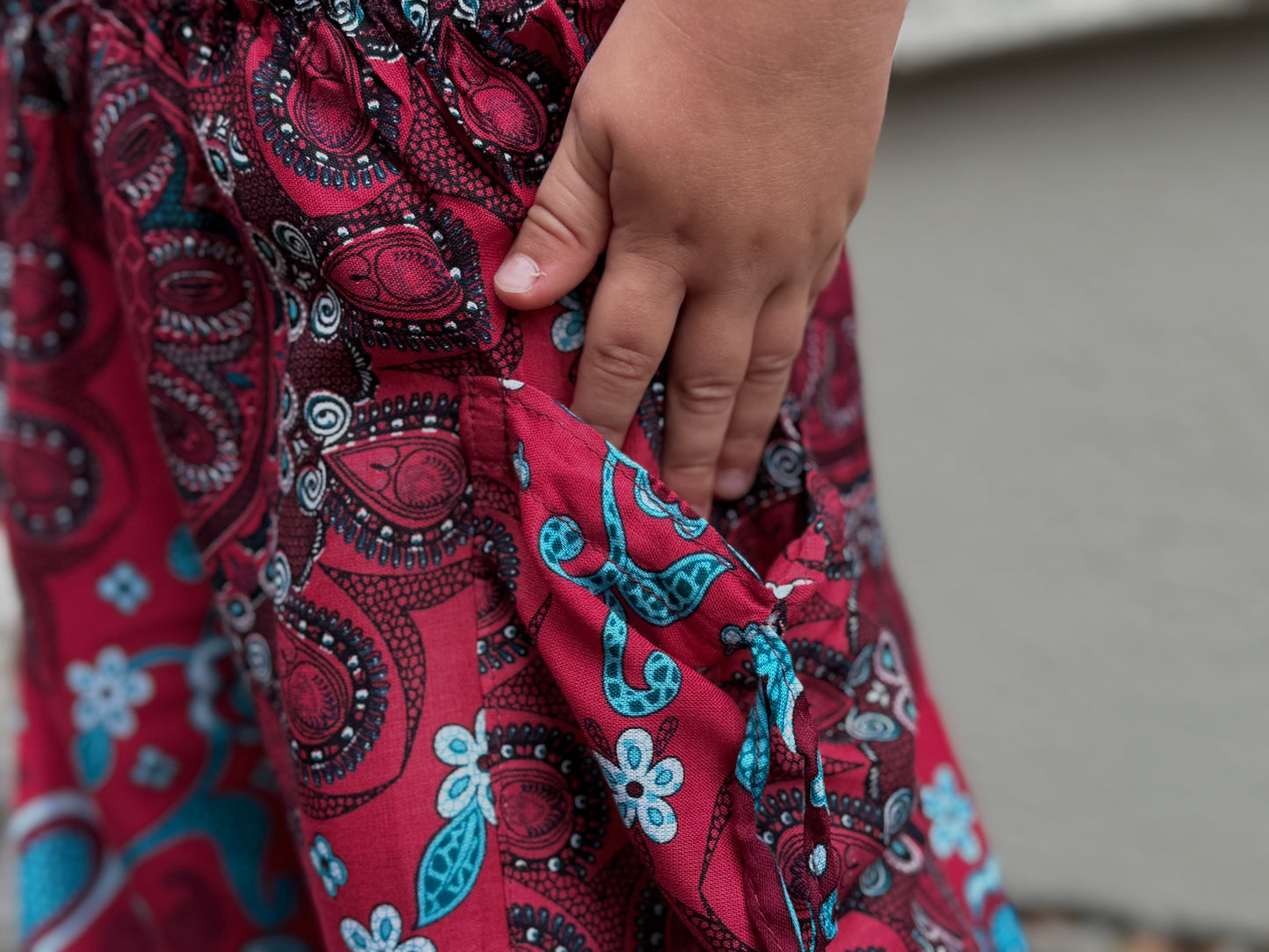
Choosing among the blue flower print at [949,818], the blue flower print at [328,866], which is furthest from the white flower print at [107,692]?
the blue flower print at [949,818]

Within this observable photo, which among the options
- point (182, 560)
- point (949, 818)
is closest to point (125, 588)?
point (182, 560)

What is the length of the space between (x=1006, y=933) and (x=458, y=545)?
46 cm

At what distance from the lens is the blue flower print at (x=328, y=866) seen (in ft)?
1.39

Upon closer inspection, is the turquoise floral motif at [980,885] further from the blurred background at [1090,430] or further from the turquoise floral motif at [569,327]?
the blurred background at [1090,430]

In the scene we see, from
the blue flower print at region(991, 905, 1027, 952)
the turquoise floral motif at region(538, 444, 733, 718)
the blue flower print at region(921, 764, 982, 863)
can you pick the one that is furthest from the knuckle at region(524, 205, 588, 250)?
the blue flower print at region(991, 905, 1027, 952)

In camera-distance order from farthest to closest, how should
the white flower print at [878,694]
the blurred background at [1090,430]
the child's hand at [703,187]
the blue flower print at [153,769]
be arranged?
the blurred background at [1090,430], the blue flower print at [153,769], the white flower print at [878,694], the child's hand at [703,187]

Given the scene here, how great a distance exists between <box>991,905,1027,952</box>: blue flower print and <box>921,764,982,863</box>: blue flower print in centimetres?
4

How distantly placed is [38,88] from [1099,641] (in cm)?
123

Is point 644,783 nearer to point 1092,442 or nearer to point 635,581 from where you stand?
point 635,581

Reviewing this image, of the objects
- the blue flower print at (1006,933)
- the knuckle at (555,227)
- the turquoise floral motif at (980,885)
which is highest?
the knuckle at (555,227)

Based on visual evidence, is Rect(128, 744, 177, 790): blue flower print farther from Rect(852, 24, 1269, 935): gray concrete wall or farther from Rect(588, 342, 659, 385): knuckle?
Rect(852, 24, 1269, 935): gray concrete wall

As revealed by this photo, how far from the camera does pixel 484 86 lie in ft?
1.37

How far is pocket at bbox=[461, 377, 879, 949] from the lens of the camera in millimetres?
393

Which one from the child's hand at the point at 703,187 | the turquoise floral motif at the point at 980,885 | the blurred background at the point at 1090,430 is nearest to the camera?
the child's hand at the point at 703,187
